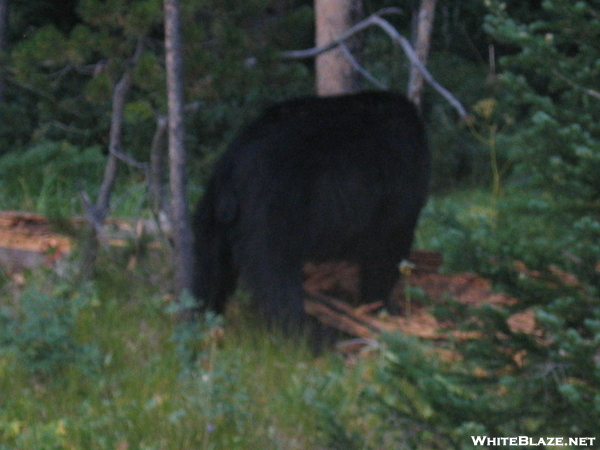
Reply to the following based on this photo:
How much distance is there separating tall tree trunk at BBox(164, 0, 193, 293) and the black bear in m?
0.08

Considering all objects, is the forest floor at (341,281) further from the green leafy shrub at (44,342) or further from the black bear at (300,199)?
the green leafy shrub at (44,342)

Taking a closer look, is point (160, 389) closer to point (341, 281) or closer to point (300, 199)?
point (300, 199)

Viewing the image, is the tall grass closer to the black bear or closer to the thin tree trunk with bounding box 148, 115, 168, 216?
the black bear

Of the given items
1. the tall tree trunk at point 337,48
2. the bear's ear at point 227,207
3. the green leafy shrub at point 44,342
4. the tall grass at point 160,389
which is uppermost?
the tall tree trunk at point 337,48

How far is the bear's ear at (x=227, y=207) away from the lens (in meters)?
4.27

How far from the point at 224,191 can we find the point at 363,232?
2.76 ft

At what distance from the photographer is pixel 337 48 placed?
602cm

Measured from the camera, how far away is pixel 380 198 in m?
4.56

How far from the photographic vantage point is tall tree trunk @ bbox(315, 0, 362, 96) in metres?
5.95

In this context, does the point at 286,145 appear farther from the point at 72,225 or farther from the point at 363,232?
the point at 72,225

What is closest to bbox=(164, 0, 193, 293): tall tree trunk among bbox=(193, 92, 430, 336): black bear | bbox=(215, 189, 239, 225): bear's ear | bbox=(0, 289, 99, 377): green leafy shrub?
bbox=(193, 92, 430, 336): black bear

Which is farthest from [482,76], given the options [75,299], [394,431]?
[394,431]

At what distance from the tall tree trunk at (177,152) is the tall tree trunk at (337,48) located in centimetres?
185

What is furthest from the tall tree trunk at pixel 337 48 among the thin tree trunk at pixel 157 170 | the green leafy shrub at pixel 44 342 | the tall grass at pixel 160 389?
the green leafy shrub at pixel 44 342
